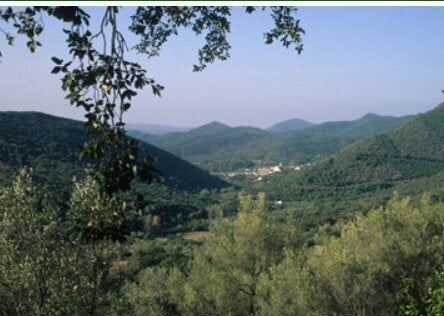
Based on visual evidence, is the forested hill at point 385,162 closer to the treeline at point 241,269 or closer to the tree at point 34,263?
the treeline at point 241,269

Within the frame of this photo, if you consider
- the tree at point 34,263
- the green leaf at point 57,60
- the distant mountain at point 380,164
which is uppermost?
the green leaf at point 57,60

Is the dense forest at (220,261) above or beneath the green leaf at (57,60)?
beneath

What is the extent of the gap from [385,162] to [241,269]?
16400cm

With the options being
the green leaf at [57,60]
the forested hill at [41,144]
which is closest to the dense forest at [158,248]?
the green leaf at [57,60]

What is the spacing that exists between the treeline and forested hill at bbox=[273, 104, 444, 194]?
139215 millimetres

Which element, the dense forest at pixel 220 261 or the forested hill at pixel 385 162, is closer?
the dense forest at pixel 220 261

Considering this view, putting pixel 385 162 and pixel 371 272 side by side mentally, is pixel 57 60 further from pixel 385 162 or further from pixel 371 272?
pixel 385 162

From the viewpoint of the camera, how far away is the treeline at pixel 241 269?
46.8ft

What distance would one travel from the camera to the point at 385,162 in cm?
17962

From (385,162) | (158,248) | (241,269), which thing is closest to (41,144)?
(158,248)

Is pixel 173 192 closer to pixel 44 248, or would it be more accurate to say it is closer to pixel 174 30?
pixel 44 248

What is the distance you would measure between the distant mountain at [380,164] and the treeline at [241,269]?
135 meters

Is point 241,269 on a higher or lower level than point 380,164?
higher

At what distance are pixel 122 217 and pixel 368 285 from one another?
1914 cm
